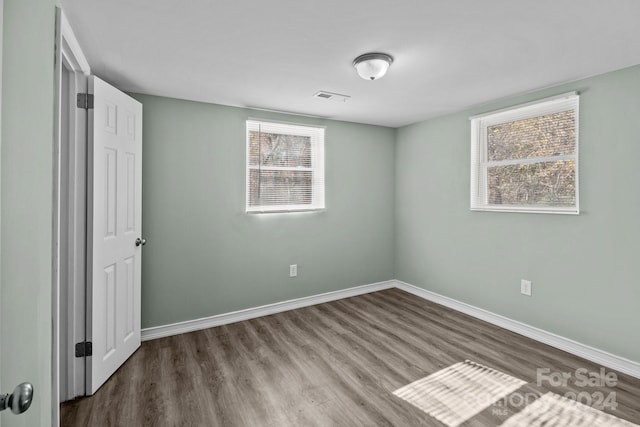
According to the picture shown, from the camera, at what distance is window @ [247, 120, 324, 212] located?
3459mm

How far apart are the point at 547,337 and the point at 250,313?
2.95m

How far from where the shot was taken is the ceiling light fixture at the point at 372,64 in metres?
2.14

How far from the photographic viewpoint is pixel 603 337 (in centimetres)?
248

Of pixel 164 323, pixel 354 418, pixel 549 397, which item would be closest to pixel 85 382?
pixel 164 323

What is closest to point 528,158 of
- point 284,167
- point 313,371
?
point 284,167

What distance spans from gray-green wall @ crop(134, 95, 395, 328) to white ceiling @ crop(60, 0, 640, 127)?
47 centimetres

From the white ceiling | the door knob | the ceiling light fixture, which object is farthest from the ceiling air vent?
the door knob

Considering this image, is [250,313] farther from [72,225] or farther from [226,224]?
[72,225]

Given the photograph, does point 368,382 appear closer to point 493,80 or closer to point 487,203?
point 487,203

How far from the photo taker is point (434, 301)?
389 centimetres

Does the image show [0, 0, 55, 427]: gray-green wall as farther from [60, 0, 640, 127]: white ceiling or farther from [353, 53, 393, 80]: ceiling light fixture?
[353, 53, 393, 80]: ceiling light fixture

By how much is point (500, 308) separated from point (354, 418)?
84.9 inches

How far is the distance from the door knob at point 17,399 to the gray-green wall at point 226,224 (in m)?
2.48

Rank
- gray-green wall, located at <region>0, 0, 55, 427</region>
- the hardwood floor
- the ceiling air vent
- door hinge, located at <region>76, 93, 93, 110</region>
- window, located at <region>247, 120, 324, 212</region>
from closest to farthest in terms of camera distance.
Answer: gray-green wall, located at <region>0, 0, 55, 427</region>, the hardwood floor, door hinge, located at <region>76, 93, 93, 110</region>, the ceiling air vent, window, located at <region>247, 120, 324, 212</region>
